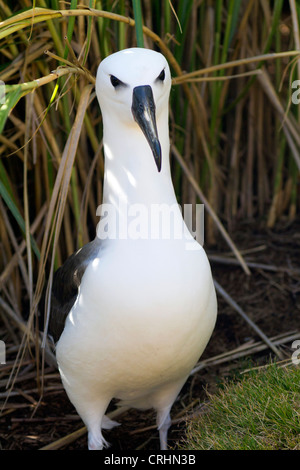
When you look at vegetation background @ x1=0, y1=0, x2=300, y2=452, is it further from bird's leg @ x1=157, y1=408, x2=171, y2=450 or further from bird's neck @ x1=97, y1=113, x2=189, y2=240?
bird's leg @ x1=157, y1=408, x2=171, y2=450

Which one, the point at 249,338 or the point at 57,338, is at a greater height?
the point at 57,338

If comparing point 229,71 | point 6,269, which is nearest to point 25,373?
point 6,269

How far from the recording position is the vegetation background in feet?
9.21

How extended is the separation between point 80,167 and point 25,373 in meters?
0.99

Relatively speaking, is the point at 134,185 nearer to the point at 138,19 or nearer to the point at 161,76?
the point at 161,76

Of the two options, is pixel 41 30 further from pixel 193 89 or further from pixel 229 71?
pixel 229 71

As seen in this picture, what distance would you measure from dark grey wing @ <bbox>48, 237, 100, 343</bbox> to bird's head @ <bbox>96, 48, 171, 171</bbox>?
1.48 feet

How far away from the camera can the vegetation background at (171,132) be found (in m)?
2.81

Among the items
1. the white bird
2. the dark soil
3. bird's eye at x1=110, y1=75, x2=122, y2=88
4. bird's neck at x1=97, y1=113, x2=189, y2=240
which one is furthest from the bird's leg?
bird's eye at x1=110, y1=75, x2=122, y2=88

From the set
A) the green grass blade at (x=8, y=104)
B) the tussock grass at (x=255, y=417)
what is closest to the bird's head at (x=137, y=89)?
the green grass blade at (x=8, y=104)

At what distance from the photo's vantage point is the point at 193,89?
340 cm

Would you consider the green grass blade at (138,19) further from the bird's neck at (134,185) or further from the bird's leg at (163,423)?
the bird's leg at (163,423)

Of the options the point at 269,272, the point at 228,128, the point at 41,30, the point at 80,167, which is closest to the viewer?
the point at 41,30

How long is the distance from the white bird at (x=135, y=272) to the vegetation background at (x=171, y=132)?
0.21 metres
